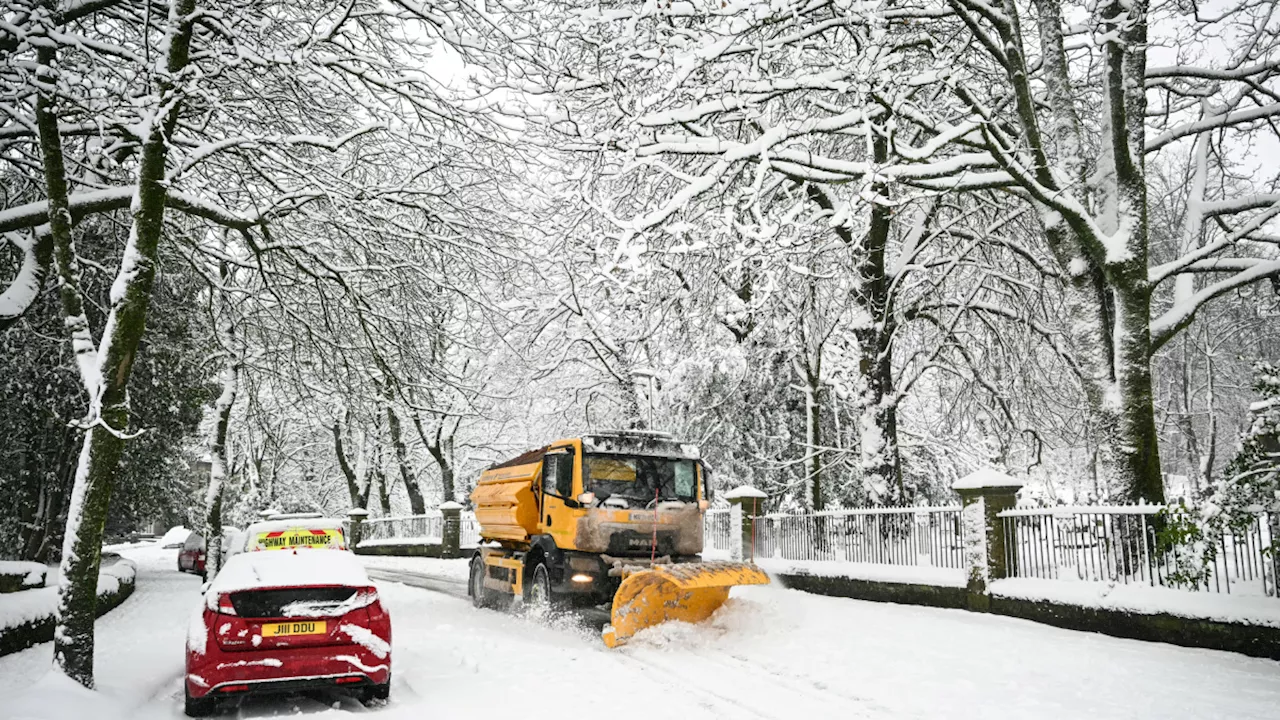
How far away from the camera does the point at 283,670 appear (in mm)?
6387

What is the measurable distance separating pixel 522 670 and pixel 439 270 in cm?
542

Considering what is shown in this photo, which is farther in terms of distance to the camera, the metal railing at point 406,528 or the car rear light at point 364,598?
the metal railing at point 406,528

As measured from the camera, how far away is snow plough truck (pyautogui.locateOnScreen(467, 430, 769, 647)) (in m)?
9.92

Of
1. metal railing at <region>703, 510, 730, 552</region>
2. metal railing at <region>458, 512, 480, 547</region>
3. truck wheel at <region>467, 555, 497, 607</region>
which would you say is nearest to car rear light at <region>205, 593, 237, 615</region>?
truck wheel at <region>467, 555, 497, 607</region>

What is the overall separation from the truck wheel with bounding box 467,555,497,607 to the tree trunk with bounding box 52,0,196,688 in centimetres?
746

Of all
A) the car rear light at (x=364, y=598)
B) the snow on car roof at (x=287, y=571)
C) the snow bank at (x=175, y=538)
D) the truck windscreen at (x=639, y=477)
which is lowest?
the snow bank at (x=175, y=538)

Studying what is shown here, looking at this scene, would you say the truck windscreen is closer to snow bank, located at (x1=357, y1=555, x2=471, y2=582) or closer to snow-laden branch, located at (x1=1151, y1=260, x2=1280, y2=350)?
snow-laden branch, located at (x1=1151, y1=260, x2=1280, y2=350)

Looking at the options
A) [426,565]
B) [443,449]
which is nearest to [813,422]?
[426,565]

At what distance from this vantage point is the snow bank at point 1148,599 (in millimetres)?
8102

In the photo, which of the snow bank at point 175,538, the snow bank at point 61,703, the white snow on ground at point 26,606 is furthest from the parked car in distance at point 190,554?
the snow bank at point 175,538

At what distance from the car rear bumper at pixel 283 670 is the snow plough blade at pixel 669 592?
3404mm

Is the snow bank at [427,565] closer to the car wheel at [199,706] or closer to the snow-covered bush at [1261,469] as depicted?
the car wheel at [199,706]

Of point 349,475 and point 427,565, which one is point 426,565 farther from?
point 349,475

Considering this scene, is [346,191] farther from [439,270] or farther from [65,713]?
[65,713]
